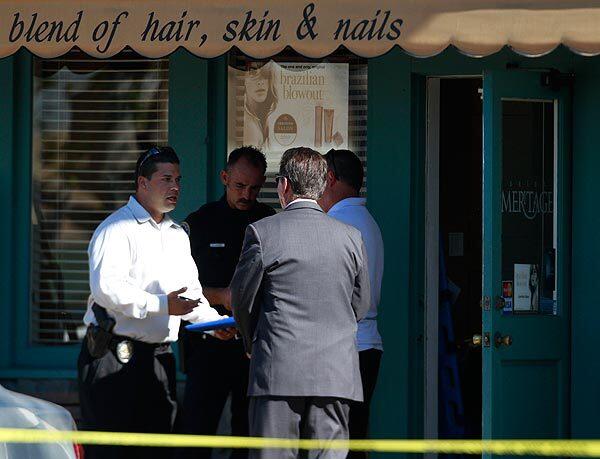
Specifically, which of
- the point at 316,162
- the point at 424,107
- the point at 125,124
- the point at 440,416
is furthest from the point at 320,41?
the point at 440,416

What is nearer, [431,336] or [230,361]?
[230,361]

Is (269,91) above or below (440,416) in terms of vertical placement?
above

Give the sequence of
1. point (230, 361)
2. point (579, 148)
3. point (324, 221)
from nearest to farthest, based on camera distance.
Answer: point (324, 221)
point (230, 361)
point (579, 148)

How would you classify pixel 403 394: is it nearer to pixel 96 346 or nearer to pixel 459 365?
pixel 459 365

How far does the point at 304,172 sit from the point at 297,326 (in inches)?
26.9

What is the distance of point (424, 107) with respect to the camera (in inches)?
291

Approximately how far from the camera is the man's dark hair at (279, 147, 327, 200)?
5297 mm

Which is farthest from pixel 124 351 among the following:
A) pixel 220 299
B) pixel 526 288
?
pixel 526 288

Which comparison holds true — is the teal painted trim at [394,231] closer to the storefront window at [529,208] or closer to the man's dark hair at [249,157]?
the storefront window at [529,208]

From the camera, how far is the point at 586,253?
698 centimetres

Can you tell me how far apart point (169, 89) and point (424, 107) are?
156 centimetres

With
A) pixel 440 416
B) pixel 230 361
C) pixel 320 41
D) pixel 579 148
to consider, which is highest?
pixel 320 41

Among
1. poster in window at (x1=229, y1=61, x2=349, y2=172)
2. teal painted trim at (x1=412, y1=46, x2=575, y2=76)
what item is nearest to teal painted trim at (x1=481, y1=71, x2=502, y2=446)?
teal painted trim at (x1=412, y1=46, x2=575, y2=76)

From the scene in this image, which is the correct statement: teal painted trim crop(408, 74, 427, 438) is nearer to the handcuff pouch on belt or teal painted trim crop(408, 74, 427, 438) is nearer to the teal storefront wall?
the teal storefront wall
